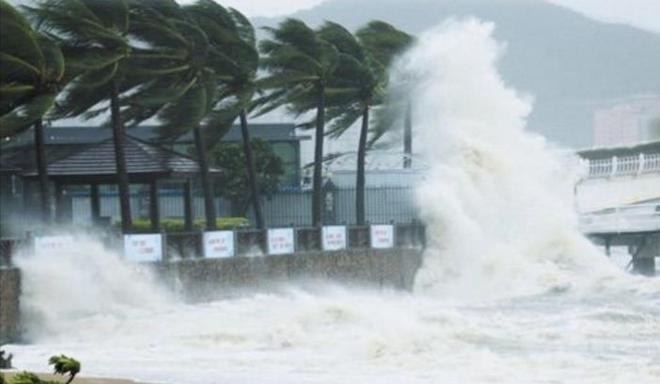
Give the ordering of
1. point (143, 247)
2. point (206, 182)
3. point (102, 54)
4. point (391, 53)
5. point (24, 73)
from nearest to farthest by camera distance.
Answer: point (24, 73)
point (143, 247)
point (102, 54)
point (206, 182)
point (391, 53)

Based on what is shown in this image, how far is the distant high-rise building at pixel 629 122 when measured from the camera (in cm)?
11119

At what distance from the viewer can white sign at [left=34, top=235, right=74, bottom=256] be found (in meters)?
29.1

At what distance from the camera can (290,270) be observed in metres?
37.9

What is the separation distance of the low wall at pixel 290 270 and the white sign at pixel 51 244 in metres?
3.11

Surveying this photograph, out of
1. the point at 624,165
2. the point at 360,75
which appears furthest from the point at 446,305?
the point at 624,165

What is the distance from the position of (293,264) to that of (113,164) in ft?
14.1

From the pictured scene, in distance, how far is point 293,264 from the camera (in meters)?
38.1

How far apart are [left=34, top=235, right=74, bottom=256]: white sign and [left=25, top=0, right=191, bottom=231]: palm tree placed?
4.72 metres

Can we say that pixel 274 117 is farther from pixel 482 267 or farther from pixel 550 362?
pixel 550 362

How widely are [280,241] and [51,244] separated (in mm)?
9073

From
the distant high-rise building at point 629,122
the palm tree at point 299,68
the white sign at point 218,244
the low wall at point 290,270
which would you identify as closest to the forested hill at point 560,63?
the distant high-rise building at point 629,122

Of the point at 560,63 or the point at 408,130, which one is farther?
the point at 560,63

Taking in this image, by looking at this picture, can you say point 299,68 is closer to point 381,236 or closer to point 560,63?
point 381,236

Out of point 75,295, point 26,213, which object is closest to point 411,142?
point 26,213
